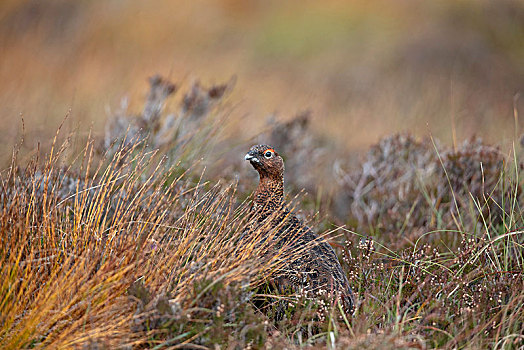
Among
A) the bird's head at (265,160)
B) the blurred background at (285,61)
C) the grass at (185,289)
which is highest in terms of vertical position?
the blurred background at (285,61)

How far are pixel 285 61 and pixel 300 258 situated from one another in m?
10.1

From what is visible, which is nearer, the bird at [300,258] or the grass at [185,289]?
the grass at [185,289]

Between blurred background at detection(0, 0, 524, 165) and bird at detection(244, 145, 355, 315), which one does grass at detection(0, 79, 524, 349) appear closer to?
bird at detection(244, 145, 355, 315)

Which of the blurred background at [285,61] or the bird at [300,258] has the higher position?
the blurred background at [285,61]

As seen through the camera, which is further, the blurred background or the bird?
the blurred background

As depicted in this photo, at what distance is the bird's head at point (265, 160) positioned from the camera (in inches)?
133

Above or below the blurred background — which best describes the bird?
below

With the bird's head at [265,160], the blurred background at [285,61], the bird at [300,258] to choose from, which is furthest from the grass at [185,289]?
the blurred background at [285,61]

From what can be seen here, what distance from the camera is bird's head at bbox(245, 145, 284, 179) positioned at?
3387 millimetres

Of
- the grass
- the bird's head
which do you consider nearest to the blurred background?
the bird's head

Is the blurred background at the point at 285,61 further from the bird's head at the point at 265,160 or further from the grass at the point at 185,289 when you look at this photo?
the grass at the point at 185,289

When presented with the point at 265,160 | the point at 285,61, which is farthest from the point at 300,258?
the point at 285,61

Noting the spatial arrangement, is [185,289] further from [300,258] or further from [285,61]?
[285,61]

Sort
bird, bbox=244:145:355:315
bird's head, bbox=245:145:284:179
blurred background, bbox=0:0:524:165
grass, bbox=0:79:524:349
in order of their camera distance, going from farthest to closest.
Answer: blurred background, bbox=0:0:524:165, bird's head, bbox=245:145:284:179, bird, bbox=244:145:355:315, grass, bbox=0:79:524:349
